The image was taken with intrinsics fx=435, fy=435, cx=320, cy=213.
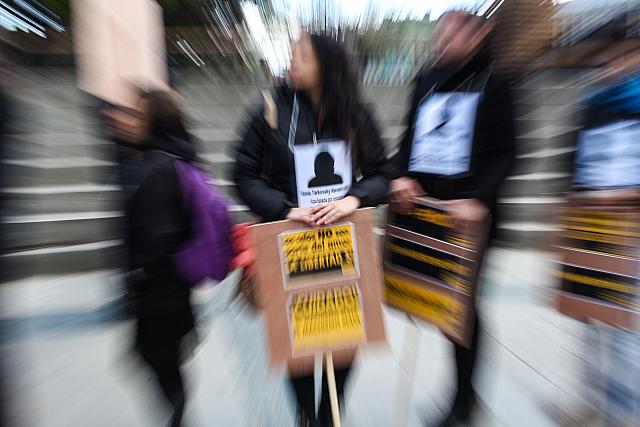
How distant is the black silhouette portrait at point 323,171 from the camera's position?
1.67m

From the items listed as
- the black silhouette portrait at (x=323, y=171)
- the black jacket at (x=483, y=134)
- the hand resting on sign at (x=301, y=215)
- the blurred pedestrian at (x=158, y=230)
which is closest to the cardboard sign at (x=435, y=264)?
the black jacket at (x=483, y=134)

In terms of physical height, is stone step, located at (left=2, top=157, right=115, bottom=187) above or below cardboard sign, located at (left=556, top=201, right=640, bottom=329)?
above

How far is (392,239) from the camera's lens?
1.88 meters

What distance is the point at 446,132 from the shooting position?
5.80ft

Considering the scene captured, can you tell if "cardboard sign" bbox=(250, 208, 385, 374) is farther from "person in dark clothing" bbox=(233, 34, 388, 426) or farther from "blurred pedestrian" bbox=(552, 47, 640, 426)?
"blurred pedestrian" bbox=(552, 47, 640, 426)

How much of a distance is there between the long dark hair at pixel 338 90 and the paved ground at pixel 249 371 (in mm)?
853

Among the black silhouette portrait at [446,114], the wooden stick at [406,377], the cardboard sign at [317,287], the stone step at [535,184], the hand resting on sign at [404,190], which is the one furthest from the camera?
the stone step at [535,184]

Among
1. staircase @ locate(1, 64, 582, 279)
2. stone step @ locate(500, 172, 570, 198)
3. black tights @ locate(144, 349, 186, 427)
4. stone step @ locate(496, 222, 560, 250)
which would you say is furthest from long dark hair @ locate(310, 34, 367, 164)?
stone step @ locate(500, 172, 570, 198)

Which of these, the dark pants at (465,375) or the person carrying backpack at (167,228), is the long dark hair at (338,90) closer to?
the person carrying backpack at (167,228)

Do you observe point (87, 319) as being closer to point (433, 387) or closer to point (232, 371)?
point (232, 371)

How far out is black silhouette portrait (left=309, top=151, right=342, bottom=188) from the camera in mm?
1666

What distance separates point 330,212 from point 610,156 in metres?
1.03

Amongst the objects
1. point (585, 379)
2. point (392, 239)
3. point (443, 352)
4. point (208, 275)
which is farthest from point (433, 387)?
point (208, 275)

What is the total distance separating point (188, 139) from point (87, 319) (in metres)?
2.67
